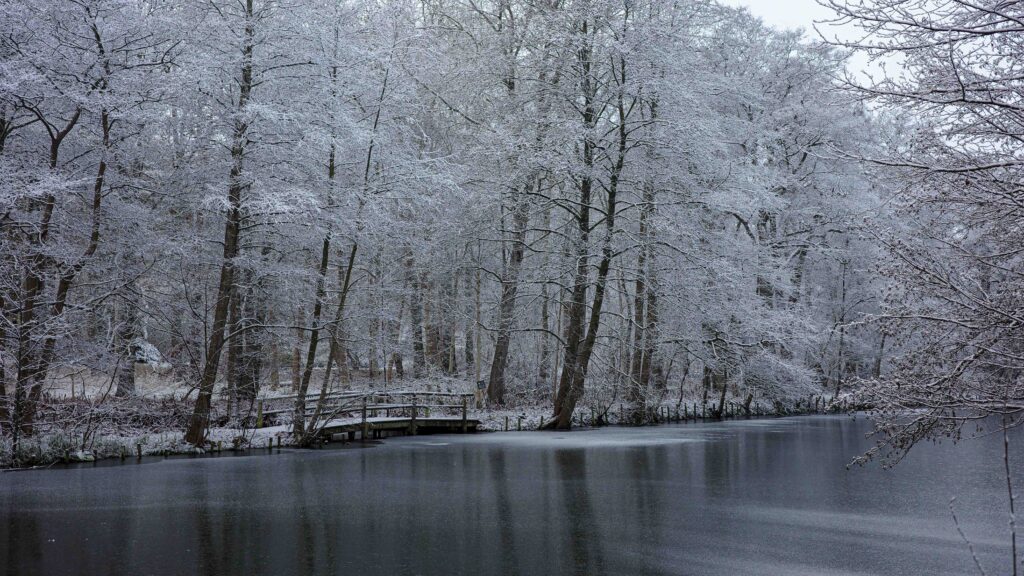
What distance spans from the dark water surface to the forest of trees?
223cm

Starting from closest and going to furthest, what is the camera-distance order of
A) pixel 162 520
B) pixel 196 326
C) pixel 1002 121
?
pixel 1002 121 → pixel 162 520 → pixel 196 326

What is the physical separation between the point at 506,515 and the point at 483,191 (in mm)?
13407

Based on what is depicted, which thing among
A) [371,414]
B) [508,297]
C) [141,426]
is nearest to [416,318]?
[508,297]

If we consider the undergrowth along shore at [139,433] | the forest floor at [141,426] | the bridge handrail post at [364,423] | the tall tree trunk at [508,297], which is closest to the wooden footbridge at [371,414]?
the bridge handrail post at [364,423]

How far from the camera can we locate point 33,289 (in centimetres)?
1577

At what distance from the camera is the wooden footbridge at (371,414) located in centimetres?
2067

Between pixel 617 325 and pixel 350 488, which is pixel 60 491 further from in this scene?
pixel 617 325

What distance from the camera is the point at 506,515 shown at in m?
11.2

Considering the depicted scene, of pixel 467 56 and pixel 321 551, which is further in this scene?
pixel 467 56

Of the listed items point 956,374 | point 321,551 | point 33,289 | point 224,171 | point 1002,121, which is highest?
point 224,171

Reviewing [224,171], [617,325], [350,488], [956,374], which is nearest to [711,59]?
[617,325]

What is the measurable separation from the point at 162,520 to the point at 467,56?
18.3m

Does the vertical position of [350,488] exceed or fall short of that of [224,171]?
it falls short

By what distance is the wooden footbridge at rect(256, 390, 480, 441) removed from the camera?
20672mm
